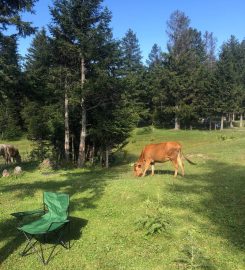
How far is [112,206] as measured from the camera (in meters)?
11.9

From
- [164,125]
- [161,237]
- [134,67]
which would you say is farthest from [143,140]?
[161,237]

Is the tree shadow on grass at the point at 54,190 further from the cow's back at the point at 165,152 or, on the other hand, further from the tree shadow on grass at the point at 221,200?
the cow's back at the point at 165,152

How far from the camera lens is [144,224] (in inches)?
388

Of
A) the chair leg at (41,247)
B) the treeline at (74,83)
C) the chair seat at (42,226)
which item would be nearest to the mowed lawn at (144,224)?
the chair leg at (41,247)

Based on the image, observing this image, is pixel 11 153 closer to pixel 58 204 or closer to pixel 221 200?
pixel 58 204

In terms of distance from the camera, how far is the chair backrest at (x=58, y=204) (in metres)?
9.65

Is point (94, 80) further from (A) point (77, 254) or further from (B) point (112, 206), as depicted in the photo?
(A) point (77, 254)

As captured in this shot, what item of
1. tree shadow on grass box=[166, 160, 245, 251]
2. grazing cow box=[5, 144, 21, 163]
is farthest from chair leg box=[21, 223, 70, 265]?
grazing cow box=[5, 144, 21, 163]

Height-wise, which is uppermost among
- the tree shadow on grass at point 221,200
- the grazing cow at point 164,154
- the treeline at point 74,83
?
the treeline at point 74,83

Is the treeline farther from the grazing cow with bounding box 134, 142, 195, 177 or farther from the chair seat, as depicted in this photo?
the chair seat

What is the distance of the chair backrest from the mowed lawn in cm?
69

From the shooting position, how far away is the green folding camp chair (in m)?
8.54

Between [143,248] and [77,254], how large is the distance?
59.8 inches

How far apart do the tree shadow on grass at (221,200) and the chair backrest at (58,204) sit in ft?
11.4
